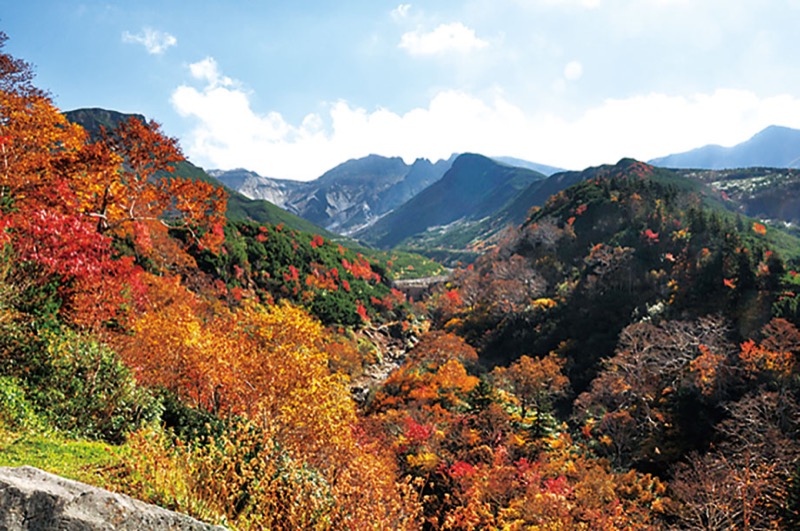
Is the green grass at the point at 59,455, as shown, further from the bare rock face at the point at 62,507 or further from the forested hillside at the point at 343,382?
the bare rock face at the point at 62,507

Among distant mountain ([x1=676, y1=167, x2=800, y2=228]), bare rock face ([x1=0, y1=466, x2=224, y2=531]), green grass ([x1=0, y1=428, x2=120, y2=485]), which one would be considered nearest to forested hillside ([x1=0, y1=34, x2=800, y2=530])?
green grass ([x1=0, y1=428, x2=120, y2=485])

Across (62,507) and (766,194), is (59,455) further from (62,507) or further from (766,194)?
(766,194)

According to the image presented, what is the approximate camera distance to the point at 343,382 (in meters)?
29.2

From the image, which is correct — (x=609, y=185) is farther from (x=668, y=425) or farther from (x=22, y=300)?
(x=22, y=300)

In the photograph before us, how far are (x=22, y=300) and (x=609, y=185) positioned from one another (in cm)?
9221

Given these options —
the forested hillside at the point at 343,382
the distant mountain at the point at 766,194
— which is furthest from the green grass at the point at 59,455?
the distant mountain at the point at 766,194

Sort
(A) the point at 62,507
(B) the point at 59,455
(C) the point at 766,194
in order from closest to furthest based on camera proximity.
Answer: (A) the point at 62,507, (B) the point at 59,455, (C) the point at 766,194

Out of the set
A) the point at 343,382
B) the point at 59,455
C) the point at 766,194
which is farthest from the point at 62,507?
the point at 766,194

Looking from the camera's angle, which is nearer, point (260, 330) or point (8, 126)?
point (260, 330)

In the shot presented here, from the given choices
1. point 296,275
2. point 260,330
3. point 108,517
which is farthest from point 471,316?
point 108,517

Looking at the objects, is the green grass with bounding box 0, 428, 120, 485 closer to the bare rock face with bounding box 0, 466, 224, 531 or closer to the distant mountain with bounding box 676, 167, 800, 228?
the bare rock face with bounding box 0, 466, 224, 531

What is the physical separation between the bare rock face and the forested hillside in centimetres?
151

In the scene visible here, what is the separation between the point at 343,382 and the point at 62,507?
937 inches

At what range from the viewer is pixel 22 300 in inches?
554
